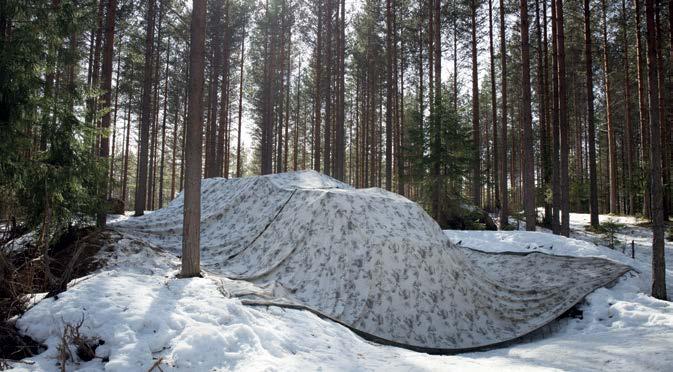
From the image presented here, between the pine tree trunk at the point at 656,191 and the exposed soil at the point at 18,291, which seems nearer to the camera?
the exposed soil at the point at 18,291

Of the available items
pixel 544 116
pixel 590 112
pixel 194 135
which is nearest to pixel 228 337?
pixel 194 135

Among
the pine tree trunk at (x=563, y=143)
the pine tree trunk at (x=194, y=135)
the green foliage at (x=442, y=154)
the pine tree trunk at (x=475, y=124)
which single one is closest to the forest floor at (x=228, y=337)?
the pine tree trunk at (x=194, y=135)

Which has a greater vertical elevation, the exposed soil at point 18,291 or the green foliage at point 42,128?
the green foliage at point 42,128

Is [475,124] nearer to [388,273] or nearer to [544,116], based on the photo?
[544,116]

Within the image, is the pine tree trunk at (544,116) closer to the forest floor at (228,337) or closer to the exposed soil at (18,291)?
the forest floor at (228,337)

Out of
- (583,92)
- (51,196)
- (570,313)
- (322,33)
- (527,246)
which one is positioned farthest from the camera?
(583,92)

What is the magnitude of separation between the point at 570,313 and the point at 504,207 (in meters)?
8.53

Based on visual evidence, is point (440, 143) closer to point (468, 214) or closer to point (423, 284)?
point (468, 214)

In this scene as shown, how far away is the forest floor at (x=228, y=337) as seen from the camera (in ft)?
10.0

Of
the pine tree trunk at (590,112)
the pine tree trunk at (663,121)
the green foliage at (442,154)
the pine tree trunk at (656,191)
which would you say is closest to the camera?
the pine tree trunk at (656,191)

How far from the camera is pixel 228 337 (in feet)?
11.4

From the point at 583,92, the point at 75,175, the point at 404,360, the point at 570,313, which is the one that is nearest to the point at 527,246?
the point at 570,313

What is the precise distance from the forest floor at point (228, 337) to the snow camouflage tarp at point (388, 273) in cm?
76

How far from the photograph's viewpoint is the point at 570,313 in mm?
6543
